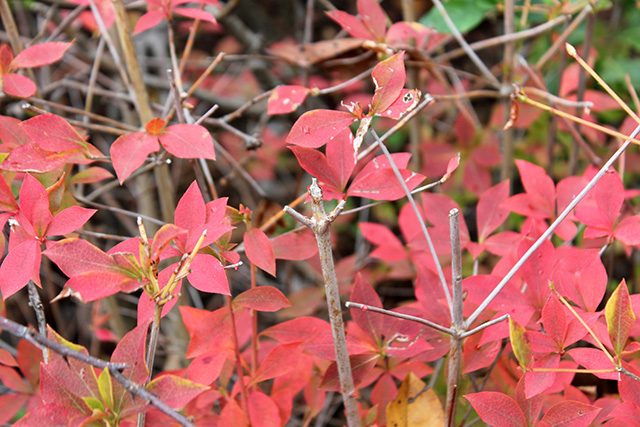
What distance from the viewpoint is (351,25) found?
905mm

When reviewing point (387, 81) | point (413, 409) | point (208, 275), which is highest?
point (387, 81)

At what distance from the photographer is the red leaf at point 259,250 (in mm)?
633

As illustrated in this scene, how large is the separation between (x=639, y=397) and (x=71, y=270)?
0.65 meters

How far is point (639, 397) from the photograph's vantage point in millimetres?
580

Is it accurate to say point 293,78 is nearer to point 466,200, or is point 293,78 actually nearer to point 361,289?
point 466,200

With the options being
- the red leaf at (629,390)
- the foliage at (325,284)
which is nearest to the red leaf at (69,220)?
the foliage at (325,284)

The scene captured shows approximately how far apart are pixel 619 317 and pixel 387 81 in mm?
373

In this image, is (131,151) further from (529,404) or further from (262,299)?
(529,404)

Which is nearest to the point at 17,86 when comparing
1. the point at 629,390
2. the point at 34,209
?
the point at 34,209

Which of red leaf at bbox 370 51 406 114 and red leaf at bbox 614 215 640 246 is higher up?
red leaf at bbox 370 51 406 114

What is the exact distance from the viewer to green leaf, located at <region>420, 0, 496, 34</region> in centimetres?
121

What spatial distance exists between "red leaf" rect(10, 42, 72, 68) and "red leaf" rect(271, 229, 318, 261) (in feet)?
1.49

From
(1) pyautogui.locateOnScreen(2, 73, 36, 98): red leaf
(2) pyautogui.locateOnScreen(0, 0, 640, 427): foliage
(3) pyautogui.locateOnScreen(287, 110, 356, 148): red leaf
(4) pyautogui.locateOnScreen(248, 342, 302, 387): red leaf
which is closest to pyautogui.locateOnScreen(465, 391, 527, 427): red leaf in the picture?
(2) pyautogui.locateOnScreen(0, 0, 640, 427): foliage

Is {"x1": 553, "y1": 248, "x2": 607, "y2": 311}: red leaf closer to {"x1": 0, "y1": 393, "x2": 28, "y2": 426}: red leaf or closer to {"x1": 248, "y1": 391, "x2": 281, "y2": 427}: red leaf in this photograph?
{"x1": 248, "y1": 391, "x2": 281, "y2": 427}: red leaf
